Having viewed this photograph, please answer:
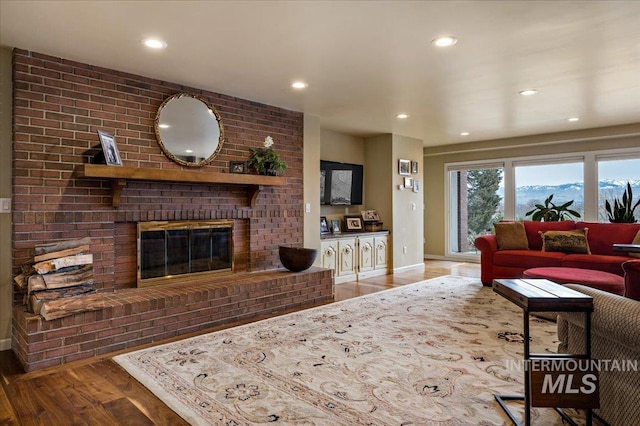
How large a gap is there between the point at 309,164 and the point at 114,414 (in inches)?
147

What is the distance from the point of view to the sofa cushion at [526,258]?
493 cm

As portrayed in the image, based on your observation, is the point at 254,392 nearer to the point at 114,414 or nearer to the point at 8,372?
the point at 114,414

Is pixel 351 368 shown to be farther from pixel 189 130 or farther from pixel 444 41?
pixel 189 130

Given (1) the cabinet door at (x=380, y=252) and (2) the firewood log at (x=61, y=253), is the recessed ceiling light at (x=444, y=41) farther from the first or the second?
(1) the cabinet door at (x=380, y=252)

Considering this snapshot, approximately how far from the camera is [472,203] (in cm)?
807

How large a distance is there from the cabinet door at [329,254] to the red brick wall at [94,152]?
107 cm

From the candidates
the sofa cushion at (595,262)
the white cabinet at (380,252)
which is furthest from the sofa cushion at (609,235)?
the white cabinet at (380,252)

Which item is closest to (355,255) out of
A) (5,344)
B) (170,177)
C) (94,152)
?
(170,177)

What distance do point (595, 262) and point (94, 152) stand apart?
5.38m

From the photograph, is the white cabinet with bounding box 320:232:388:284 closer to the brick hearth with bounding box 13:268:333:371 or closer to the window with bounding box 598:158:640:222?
the brick hearth with bounding box 13:268:333:371

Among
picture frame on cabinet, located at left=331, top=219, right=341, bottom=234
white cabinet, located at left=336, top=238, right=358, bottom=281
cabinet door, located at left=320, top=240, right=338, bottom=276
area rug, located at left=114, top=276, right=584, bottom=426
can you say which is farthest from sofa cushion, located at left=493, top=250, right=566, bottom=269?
picture frame on cabinet, located at left=331, top=219, right=341, bottom=234

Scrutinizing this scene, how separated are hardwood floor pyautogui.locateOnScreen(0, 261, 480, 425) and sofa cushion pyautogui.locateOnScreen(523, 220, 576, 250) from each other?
5.21 metres

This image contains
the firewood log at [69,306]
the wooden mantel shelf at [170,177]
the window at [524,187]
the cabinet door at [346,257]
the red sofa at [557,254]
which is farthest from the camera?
the window at [524,187]

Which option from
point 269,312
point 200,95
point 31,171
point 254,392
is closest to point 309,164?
point 200,95
